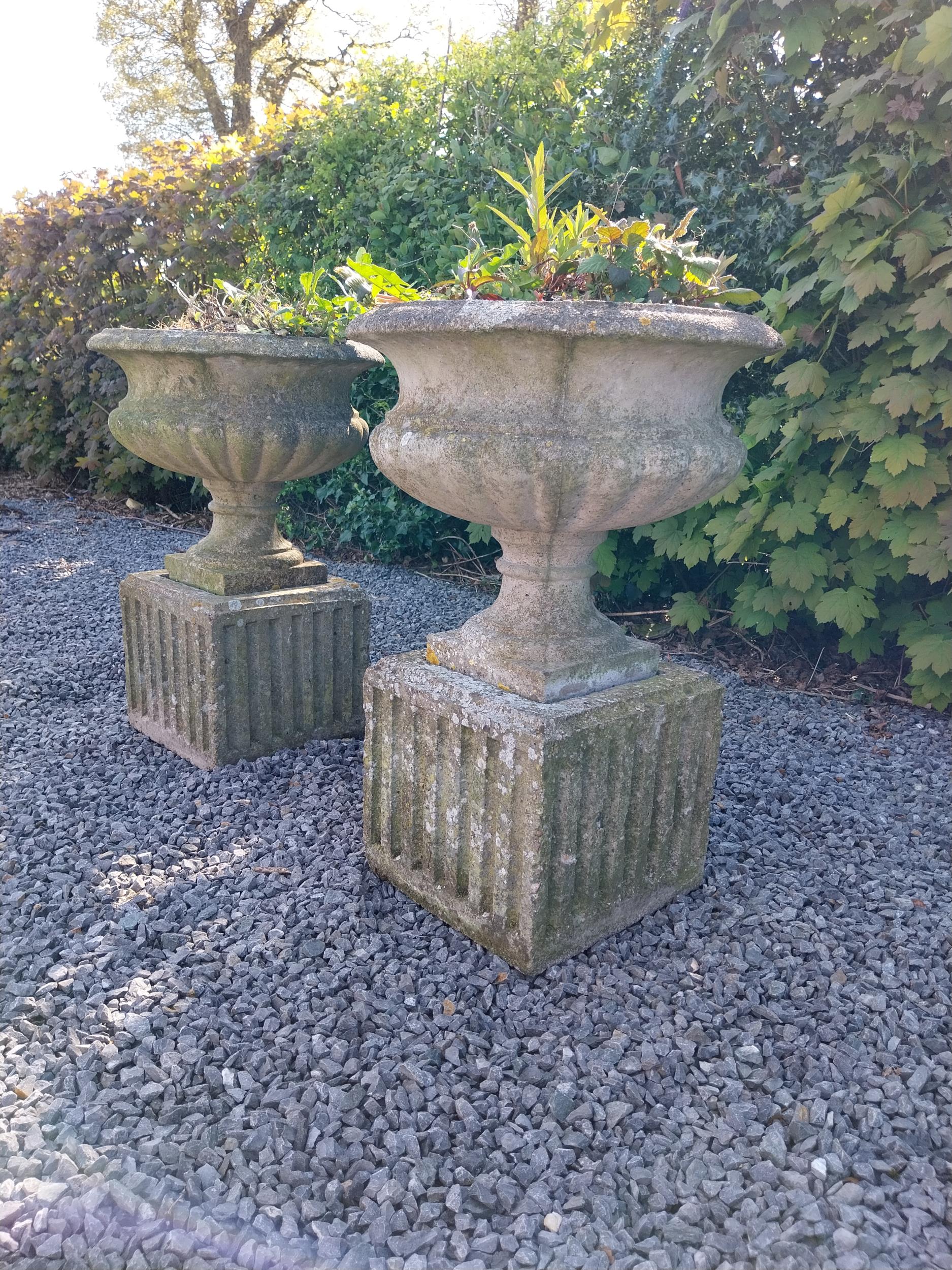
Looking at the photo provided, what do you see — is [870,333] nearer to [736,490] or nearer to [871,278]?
[871,278]

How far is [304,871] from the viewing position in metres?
2.53

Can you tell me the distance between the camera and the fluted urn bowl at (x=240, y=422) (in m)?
2.90

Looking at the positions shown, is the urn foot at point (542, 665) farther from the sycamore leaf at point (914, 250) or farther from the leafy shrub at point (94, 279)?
the leafy shrub at point (94, 279)

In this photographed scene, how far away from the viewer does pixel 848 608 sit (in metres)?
3.73

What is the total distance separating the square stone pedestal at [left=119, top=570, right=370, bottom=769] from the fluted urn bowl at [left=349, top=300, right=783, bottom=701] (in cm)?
103

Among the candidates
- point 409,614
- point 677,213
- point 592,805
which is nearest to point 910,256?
Answer: point 677,213

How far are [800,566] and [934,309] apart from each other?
1.09 metres

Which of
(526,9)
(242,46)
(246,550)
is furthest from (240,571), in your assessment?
(242,46)

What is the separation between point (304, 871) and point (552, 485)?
1287mm

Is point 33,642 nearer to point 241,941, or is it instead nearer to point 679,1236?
point 241,941

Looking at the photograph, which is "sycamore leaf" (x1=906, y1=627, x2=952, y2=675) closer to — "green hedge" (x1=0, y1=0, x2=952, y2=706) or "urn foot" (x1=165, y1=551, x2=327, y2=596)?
"green hedge" (x1=0, y1=0, x2=952, y2=706)

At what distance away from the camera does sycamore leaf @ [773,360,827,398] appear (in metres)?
3.51

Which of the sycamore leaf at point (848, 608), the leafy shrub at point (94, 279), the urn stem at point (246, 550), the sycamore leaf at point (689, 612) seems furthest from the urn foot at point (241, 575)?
the leafy shrub at point (94, 279)

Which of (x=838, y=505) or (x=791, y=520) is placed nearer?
(x=838, y=505)
